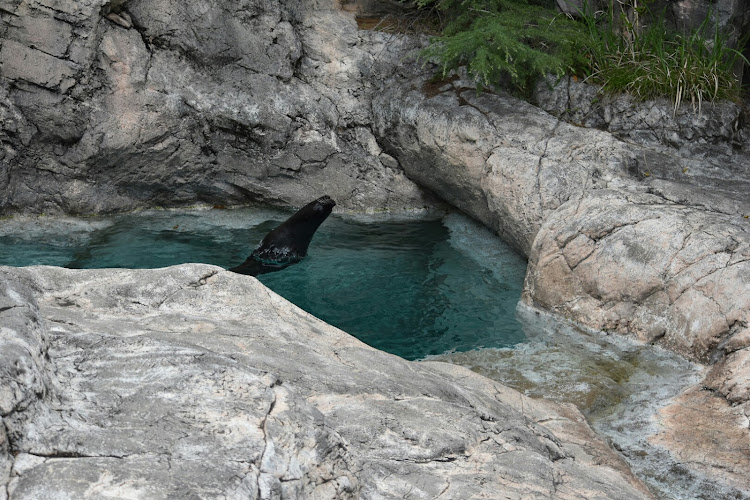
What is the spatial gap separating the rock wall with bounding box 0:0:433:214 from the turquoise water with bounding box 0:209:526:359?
0.33 m

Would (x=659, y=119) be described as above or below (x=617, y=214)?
above

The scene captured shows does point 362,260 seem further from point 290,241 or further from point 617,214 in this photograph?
point 617,214

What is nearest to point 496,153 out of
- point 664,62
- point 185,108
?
point 664,62

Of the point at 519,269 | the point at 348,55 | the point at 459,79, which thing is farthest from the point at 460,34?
the point at 519,269

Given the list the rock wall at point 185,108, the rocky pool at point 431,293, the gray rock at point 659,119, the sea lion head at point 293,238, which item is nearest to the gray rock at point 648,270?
the rocky pool at point 431,293

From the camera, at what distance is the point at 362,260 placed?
761 cm

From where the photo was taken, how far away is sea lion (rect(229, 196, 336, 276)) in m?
7.36

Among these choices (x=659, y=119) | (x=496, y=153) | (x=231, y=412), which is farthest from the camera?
(x=659, y=119)

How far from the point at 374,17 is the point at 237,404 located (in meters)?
7.51

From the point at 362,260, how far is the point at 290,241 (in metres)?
0.74

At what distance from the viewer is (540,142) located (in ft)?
23.8

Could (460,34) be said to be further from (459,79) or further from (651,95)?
(651,95)

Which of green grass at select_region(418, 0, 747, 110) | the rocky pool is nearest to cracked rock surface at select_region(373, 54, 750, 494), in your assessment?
the rocky pool

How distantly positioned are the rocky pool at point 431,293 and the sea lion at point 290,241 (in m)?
0.14
